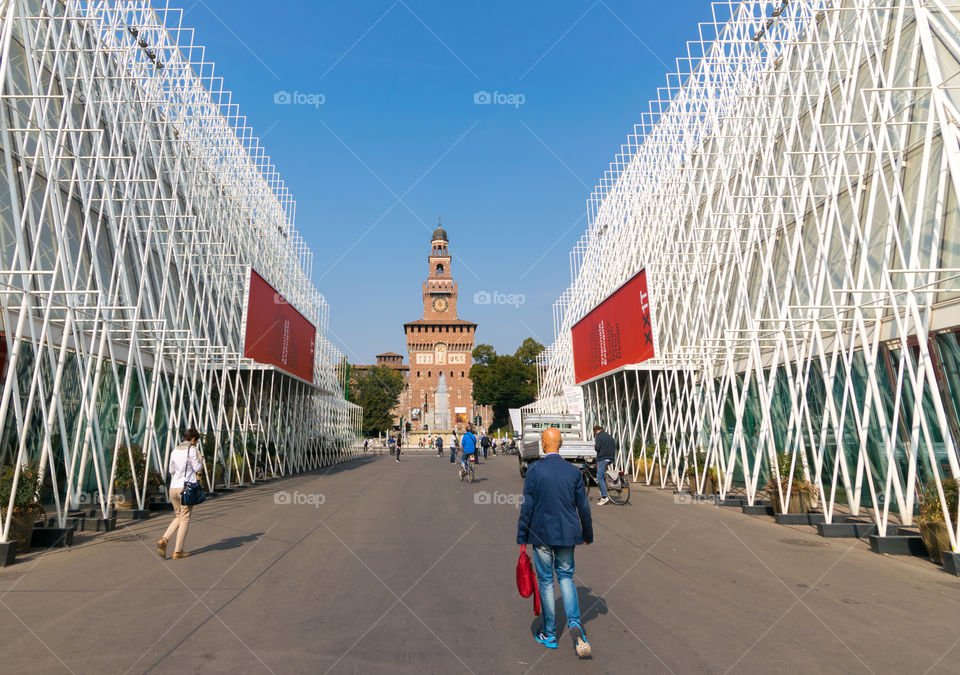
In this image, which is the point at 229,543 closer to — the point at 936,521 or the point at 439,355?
the point at 936,521

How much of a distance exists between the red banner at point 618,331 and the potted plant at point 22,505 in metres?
16.9

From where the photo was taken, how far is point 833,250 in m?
16.2

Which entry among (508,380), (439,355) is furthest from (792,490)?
(439,355)

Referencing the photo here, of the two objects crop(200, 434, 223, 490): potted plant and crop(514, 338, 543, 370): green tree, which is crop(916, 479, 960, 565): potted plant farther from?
crop(514, 338, 543, 370): green tree

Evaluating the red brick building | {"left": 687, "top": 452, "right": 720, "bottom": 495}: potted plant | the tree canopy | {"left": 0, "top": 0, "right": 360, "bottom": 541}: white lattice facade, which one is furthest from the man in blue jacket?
the red brick building

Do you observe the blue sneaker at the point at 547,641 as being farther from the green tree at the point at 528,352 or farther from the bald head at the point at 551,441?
the green tree at the point at 528,352

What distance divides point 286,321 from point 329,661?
22099 millimetres

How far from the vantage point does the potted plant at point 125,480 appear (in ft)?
44.3

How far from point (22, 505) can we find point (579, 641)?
29.0ft

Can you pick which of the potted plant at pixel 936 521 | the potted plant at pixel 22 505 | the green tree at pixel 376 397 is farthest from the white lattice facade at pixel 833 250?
the green tree at pixel 376 397

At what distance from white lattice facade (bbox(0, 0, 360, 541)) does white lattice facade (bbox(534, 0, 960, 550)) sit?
1292 centimetres

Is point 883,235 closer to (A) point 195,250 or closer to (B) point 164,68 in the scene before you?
(B) point 164,68

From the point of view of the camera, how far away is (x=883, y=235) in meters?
13.9

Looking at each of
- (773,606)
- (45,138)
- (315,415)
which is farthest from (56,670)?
(315,415)
